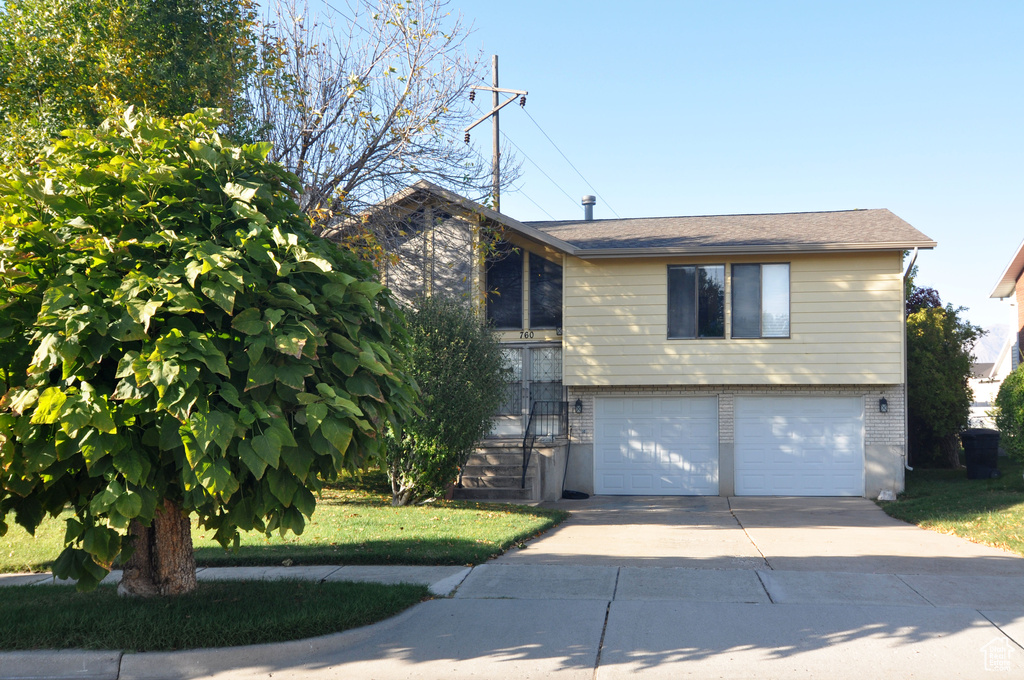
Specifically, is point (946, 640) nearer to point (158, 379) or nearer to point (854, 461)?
point (158, 379)

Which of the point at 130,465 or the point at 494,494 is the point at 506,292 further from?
the point at 130,465

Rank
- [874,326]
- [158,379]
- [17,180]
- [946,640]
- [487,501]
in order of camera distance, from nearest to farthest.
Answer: [158,379] → [17,180] → [946,640] → [487,501] → [874,326]

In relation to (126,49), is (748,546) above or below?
below

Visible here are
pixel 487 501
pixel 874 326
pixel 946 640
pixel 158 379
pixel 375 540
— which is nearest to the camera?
pixel 158 379

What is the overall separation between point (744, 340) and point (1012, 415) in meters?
5.01

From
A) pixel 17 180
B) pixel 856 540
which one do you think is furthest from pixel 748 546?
pixel 17 180

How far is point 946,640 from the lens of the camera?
19.3 feet

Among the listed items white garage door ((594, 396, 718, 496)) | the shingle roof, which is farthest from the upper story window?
white garage door ((594, 396, 718, 496))

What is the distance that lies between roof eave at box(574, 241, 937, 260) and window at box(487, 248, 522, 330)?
1.76 meters

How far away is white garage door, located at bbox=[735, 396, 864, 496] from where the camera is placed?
16.5m

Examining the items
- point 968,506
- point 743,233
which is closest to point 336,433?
point 968,506

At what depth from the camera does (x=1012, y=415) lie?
15102 mm

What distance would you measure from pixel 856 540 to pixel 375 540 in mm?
6312

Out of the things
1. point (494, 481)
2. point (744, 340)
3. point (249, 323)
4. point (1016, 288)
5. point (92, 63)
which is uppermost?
point (92, 63)
